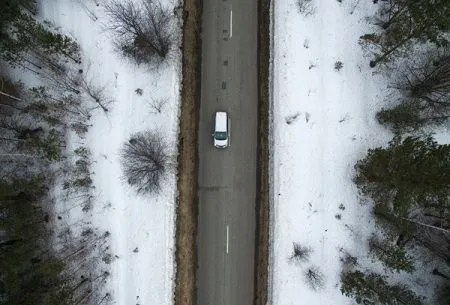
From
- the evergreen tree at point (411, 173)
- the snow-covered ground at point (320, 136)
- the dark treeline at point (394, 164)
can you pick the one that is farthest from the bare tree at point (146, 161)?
the evergreen tree at point (411, 173)

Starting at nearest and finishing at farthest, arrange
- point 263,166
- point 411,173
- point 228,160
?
1. point 411,173
2. point 263,166
3. point 228,160

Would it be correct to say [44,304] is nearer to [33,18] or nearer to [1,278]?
[1,278]

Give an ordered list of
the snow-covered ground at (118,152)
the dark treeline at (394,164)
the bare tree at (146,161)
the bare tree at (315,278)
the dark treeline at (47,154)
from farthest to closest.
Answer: the snow-covered ground at (118,152) → the bare tree at (315,278) → the bare tree at (146,161) → the dark treeline at (47,154) → the dark treeline at (394,164)

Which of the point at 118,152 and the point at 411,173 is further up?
the point at 118,152

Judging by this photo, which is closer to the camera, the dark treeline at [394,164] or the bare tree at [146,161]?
the dark treeline at [394,164]

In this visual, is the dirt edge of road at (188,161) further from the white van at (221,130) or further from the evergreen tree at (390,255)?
the evergreen tree at (390,255)

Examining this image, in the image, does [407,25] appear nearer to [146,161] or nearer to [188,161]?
[188,161]

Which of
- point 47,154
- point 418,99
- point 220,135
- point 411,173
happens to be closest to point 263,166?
point 220,135

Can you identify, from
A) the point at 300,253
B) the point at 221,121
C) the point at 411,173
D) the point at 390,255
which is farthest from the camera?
the point at 221,121
